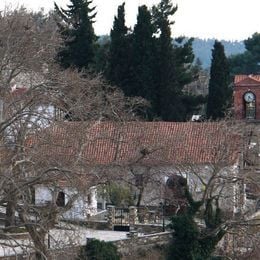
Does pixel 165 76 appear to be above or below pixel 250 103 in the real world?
above

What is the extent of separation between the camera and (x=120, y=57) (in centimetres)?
4109

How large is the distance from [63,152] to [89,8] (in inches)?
924

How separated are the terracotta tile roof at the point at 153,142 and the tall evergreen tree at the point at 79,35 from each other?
917cm

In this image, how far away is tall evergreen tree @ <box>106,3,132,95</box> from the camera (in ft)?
133

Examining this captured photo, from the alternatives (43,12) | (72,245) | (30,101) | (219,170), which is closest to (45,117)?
(30,101)

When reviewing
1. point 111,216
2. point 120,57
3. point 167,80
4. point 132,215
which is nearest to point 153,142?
point 111,216

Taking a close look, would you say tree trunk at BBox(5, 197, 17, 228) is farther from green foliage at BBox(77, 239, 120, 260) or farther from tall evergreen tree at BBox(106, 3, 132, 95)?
tall evergreen tree at BBox(106, 3, 132, 95)

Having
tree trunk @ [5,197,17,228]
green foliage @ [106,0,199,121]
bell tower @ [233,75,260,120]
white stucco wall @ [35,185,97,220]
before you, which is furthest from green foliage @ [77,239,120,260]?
bell tower @ [233,75,260,120]

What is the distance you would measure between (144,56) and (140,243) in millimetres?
16638

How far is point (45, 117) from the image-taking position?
20469 mm

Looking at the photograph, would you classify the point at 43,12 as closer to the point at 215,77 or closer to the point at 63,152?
the point at 215,77

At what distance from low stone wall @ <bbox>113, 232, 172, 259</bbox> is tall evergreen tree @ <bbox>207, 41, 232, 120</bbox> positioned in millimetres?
15148

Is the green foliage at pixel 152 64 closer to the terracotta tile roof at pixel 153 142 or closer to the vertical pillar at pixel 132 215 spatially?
the terracotta tile roof at pixel 153 142

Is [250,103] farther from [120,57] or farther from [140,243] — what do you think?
[140,243]
